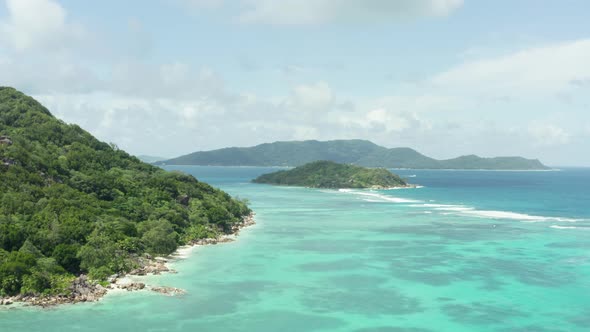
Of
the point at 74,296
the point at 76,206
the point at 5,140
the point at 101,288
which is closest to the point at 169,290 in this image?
the point at 101,288

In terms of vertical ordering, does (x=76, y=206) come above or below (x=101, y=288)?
above

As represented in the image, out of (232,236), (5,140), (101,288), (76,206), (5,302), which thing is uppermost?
(5,140)

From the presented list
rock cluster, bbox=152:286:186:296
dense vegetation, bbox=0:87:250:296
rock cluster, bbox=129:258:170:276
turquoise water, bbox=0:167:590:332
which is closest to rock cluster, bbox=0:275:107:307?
dense vegetation, bbox=0:87:250:296

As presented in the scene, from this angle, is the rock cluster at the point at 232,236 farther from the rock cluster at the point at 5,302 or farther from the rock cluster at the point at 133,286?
the rock cluster at the point at 5,302

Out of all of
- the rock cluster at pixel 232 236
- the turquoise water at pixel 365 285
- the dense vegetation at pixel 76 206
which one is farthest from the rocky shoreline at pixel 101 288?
the rock cluster at pixel 232 236

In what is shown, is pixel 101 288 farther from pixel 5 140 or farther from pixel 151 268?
pixel 5 140

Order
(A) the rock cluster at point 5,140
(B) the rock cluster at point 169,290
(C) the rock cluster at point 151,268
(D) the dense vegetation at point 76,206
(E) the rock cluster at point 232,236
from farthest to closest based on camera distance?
(A) the rock cluster at point 5,140, (E) the rock cluster at point 232,236, (C) the rock cluster at point 151,268, (D) the dense vegetation at point 76,206, (B) the rock cluster at point 169,290

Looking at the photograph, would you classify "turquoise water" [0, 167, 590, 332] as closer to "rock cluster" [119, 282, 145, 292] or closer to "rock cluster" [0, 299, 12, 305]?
"rock cluster" [119, 282, 145, 292]

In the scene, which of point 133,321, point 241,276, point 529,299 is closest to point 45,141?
point 241,276
